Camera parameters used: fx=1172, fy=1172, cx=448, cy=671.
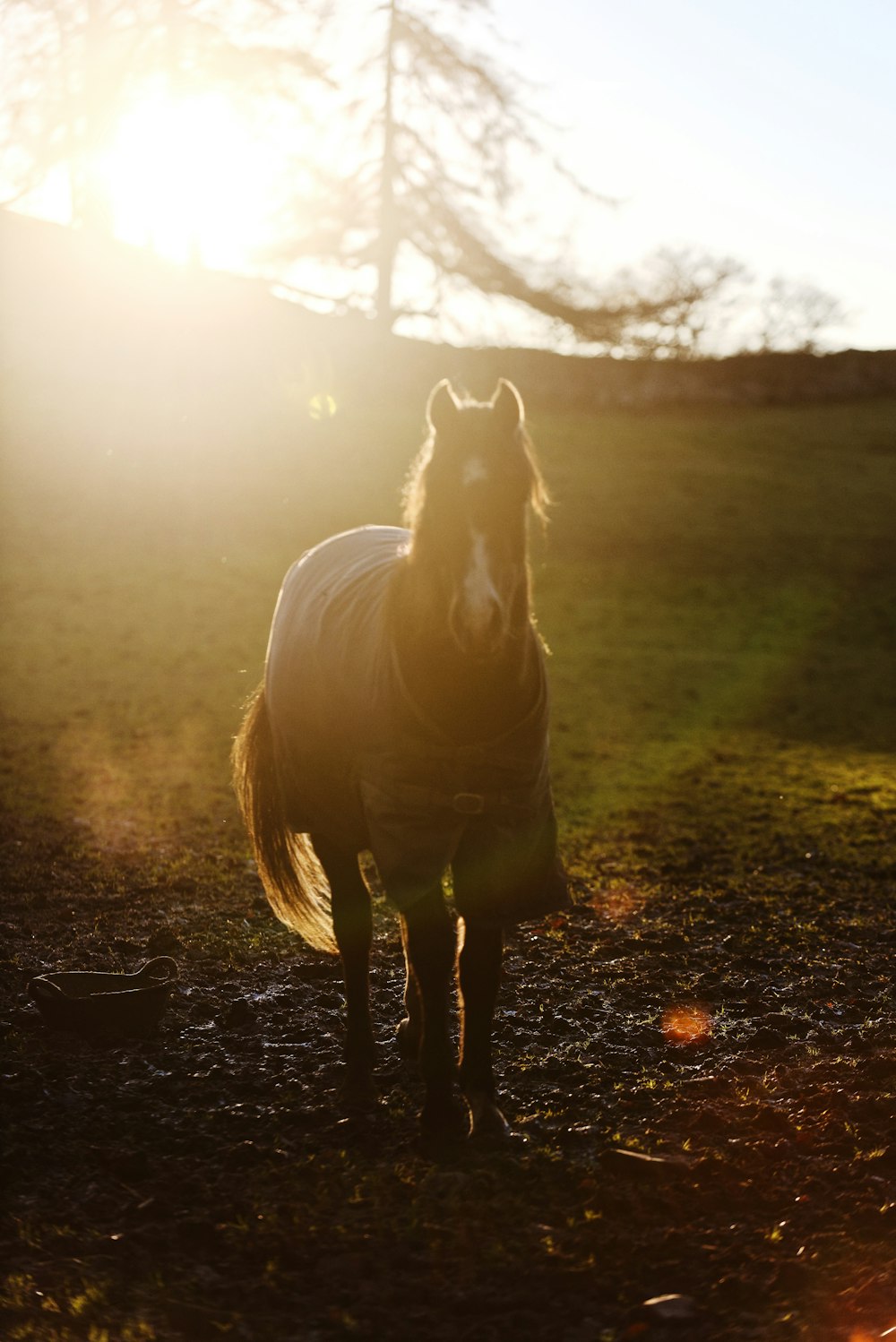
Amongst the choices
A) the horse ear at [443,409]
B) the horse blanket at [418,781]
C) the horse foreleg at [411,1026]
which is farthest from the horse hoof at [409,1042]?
the horse ear at [443,409]

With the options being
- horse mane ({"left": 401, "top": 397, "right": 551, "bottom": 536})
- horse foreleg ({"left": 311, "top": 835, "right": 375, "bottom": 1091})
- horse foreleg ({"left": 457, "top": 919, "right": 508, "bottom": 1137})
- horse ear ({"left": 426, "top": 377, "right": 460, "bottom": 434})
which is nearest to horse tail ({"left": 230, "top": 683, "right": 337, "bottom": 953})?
horse foreleg ({"left": 311, "top": 835, "right": 375, "bottom": 1091})

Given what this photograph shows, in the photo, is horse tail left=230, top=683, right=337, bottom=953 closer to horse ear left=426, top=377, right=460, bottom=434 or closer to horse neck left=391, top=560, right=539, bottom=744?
horse neck left=391, top=560, right=539, bottom=744

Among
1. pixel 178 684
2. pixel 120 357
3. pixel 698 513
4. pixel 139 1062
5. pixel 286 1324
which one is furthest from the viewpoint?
pixel 120 357

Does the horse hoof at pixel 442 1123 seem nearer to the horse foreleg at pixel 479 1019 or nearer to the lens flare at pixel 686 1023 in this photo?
the horse foreleg at pixel 479 1019

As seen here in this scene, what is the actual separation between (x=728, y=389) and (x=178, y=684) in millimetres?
15114

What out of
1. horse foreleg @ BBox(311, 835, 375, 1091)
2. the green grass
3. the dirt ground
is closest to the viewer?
the dirt ground

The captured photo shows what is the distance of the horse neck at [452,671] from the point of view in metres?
3.03

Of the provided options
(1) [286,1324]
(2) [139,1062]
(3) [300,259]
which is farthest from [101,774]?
(3) [300,259]

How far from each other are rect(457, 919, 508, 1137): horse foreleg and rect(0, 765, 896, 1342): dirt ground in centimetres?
10

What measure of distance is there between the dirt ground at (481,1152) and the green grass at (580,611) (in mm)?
1985

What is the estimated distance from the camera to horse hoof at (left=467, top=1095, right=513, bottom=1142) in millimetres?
3379

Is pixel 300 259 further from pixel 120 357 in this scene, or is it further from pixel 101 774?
pixel 101 774

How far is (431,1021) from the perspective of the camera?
3.31 meters

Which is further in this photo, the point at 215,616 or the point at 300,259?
the point at 300,259
